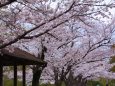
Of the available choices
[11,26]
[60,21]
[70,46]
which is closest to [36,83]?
[70,46]

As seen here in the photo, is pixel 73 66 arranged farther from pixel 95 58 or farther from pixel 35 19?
pixel 35 19

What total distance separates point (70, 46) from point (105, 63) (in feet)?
13.1

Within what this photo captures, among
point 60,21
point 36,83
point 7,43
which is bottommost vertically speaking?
point 36,83

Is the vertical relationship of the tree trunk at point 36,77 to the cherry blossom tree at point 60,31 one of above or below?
below

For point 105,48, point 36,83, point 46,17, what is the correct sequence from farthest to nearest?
1. point 105,48
2. point 36,83
3. point 46,17

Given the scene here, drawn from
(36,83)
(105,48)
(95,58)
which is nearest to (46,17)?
(36,83)

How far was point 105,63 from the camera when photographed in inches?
877

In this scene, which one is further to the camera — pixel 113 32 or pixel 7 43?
pixel 113 32

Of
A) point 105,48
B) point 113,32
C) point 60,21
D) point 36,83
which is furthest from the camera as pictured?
point 105,48

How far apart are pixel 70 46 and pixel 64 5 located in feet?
32.7

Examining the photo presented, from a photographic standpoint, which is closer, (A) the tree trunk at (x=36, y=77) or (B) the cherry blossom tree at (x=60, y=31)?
(B) the cherry blossom tree at (x=60, y=31)

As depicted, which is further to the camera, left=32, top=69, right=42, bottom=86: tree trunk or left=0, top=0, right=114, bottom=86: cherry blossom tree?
left=32, top=69, right=42, bottom=86: tree trunk

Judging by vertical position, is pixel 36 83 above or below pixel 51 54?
below

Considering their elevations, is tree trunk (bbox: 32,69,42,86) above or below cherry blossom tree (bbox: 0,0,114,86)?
below
